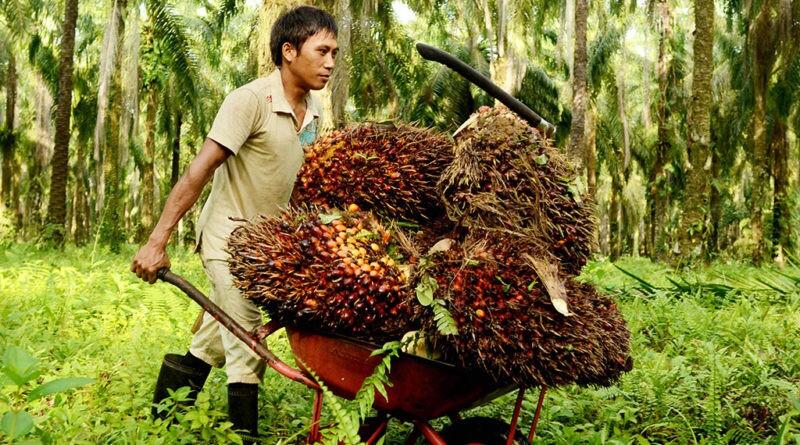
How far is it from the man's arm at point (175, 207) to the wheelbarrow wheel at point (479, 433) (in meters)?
1.24

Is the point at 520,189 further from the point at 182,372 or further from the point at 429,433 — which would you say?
the point at 182,372

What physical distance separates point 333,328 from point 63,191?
35.2 ft

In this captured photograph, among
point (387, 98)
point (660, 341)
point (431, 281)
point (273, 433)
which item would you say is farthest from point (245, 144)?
point (387, 98)

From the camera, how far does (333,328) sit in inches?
92.3

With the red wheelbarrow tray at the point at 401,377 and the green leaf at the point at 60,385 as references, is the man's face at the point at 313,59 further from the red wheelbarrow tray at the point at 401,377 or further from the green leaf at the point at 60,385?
the green leaf at the point at 60,385

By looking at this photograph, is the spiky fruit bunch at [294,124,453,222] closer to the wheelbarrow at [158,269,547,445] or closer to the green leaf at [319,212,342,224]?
the green leaf at [319,212,342,224]

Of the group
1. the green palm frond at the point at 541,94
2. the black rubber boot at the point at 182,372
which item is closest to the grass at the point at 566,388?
the black rubber boot at the point at 182,372

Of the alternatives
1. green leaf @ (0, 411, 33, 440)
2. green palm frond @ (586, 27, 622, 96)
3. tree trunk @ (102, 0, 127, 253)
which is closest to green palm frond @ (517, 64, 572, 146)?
green palm frond @ (586, 27, 622, 96)

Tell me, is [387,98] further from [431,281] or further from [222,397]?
[431,281]

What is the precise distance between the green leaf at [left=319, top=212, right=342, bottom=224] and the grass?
2.37 ft

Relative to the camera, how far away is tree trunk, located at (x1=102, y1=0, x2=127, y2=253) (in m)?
12.9

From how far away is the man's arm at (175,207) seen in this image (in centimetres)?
261

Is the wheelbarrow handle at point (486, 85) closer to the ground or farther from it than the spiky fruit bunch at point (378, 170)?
farther from it

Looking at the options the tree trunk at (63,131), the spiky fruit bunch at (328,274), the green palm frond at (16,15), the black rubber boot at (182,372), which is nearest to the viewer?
the spiky fruit bunch at (328,274)
